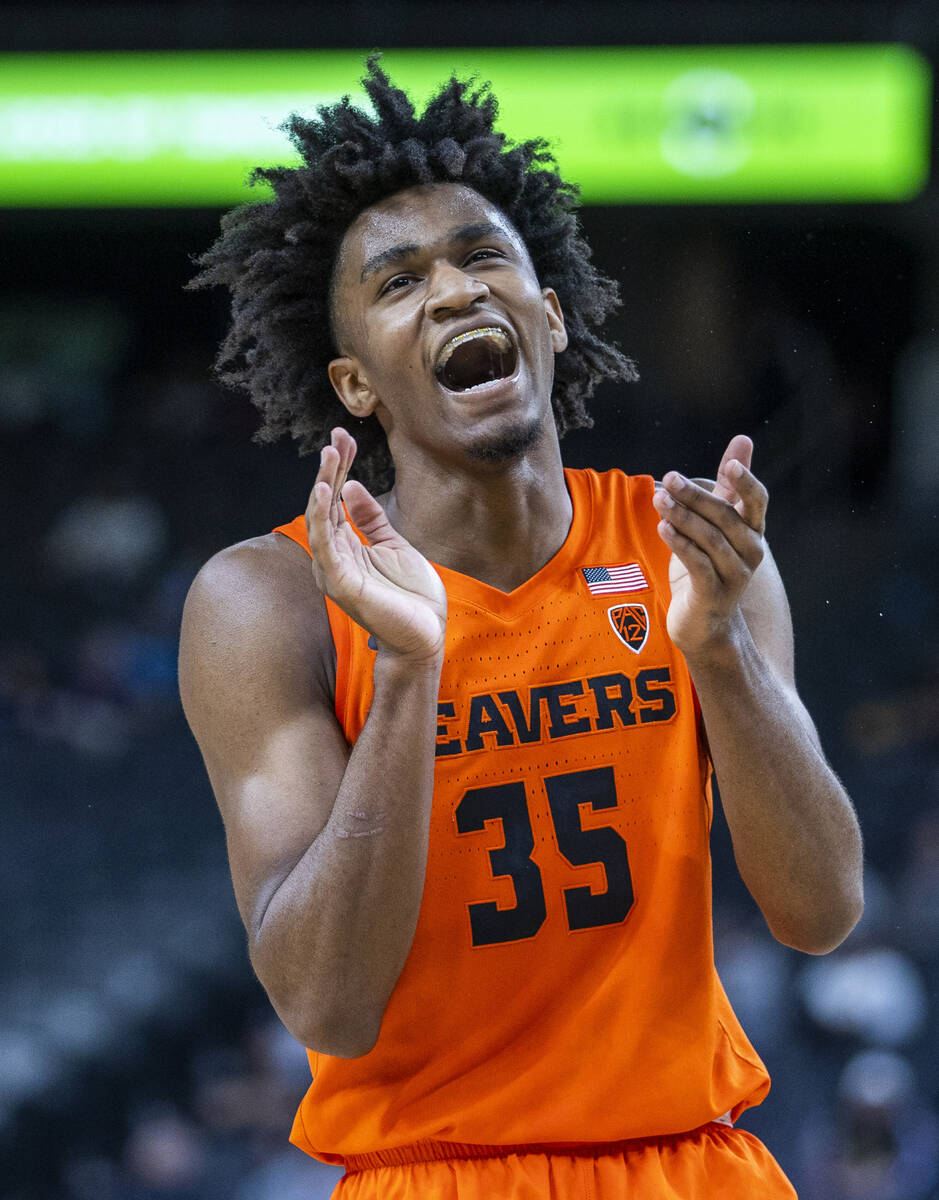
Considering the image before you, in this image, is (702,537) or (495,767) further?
(495,767)

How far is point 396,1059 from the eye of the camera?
183 centimetres

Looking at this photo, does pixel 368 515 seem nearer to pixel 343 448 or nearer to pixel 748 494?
pixel 343 448

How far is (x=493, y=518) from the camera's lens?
2.04 meters

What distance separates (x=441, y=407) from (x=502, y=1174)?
3.28 ft

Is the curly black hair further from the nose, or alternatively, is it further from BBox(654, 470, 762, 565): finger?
BBox(654, 470, 762, 565): finger

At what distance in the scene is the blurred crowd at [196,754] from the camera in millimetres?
4570

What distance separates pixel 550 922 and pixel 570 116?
3.08 meters

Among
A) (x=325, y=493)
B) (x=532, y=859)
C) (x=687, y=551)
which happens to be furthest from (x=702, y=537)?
(x=532, y=859)

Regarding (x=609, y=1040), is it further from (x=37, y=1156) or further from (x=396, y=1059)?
(x=37, y=1156)

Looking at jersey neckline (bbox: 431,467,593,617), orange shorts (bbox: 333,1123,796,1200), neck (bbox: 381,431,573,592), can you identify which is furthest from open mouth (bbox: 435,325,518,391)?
orange shorts (bbox: 333,1123,796,1200)

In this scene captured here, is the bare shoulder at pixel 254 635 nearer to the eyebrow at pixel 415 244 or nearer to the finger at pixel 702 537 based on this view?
the eyebrow at pixel 415 244

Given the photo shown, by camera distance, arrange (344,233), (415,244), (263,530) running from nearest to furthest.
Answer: (415,244), (344,233), (263,530)

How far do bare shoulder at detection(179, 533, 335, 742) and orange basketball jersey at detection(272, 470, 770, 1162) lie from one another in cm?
4

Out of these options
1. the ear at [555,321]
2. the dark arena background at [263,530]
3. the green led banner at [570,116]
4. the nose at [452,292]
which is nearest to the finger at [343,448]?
the nose at [452,292]
